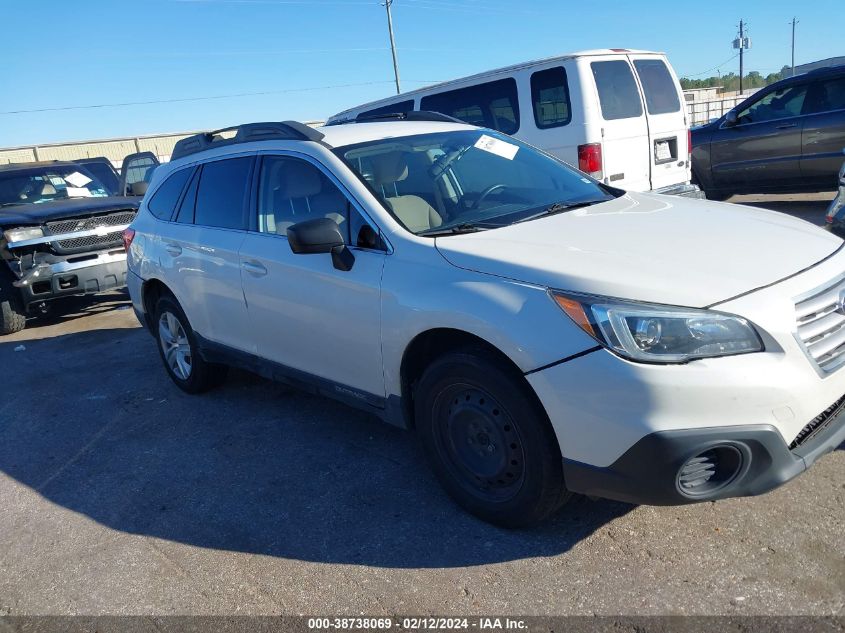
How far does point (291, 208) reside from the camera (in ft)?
13.6

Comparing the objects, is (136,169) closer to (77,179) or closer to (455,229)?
(77,179)

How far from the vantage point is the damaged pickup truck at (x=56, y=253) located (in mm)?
7977

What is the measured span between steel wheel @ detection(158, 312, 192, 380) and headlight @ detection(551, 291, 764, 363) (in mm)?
3646

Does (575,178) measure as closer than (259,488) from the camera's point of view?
No

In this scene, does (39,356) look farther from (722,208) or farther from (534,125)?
(722,208)

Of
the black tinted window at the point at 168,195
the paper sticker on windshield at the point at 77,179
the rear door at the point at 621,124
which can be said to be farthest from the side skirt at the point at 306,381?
the paper sticker on windshield at the point at 77,179

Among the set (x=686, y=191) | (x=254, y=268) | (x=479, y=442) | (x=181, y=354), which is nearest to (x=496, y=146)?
(x=254, y=268)

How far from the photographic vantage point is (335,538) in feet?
11.0

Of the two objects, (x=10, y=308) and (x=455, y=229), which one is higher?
(x=455, y=229)

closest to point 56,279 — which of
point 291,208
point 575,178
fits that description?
point 291,208

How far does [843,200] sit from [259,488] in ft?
13.7

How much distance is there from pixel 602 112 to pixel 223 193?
4805mm

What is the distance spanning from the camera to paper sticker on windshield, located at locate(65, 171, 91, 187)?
32.0 ft

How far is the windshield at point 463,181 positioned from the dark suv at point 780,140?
6.57m
